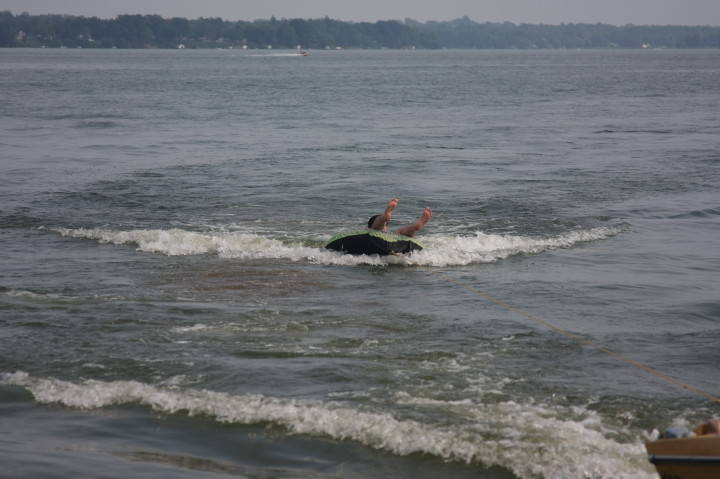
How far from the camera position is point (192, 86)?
75.2m

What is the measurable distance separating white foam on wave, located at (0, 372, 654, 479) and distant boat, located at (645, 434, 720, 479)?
1065mm

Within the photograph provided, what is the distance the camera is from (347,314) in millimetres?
11508

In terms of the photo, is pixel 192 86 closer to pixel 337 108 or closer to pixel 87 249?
pixel 337 108

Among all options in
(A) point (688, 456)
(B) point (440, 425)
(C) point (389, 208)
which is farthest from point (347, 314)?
(A) point (688, 456)

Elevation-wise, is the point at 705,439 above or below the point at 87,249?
above

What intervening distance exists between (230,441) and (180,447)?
1.44 ft

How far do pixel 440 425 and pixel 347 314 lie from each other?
12.5 ft

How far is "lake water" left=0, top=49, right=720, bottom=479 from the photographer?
7.58 meters

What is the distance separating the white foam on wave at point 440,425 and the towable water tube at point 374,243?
243 inches

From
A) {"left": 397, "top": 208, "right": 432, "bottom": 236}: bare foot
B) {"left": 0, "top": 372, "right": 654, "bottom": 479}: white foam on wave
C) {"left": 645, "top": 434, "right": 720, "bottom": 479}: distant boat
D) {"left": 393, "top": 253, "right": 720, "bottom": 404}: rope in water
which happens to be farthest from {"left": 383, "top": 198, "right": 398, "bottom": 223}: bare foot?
{"left": 645, "top": 434, "right": 720, "bottom": 479}: distant boat

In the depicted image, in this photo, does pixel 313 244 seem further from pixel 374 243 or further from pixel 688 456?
pixel 688 456

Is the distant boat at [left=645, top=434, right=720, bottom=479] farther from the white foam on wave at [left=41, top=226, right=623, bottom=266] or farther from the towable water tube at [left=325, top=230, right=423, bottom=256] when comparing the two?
the white foam on wave at [left=41, top=226, right=623, bottom=266]

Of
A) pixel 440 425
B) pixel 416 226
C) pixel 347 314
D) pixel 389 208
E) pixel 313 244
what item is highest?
pixel 389 208

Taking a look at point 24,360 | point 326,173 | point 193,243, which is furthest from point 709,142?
point 24,360
